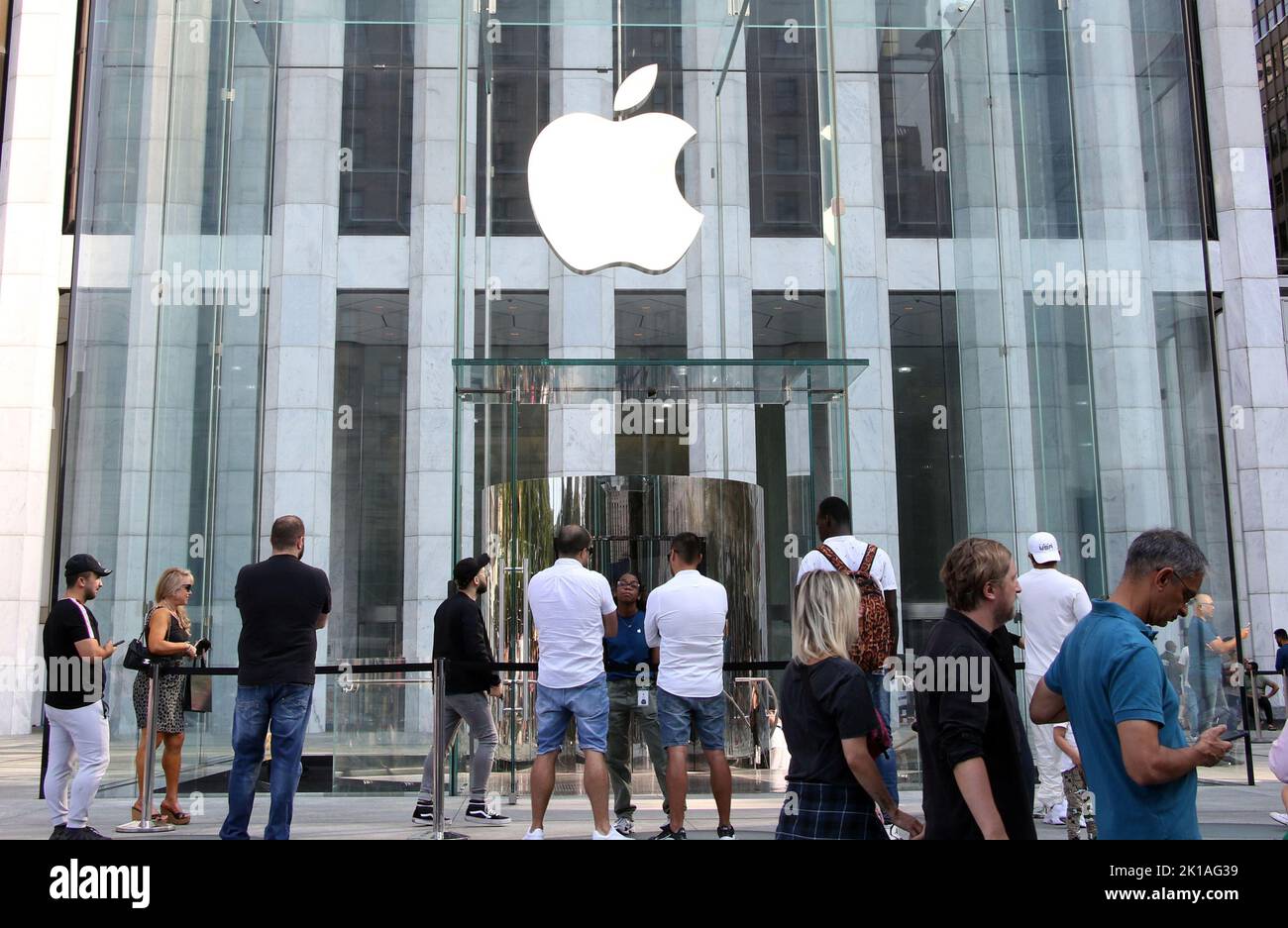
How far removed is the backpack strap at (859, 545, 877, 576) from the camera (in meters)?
7.81

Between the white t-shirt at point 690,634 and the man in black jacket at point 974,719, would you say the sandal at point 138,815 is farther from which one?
the man in black jacket at point 974,719

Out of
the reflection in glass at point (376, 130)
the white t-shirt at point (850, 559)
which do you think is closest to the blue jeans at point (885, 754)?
the white t-shirt at point (850, 559)

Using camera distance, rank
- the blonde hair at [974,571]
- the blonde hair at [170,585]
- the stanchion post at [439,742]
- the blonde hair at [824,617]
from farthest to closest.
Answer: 1. the blonde hair at [170,585]
2. the stanchion post at [439,742]
3. the blonde hair at [824,617]
4. the blonde hair at [974,571]

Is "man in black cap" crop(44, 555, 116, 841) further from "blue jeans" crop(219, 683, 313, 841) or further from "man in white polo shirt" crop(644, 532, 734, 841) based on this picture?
"man in white polo shirt" crop(644, 532, 734, 841)

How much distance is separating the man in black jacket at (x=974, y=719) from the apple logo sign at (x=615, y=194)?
9.16 meters

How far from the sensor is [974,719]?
12.3ft

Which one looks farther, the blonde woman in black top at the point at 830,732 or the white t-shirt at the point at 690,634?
the white t-shirt at the point at 690,634

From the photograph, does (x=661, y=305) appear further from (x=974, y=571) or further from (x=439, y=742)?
(x=974, y=571)

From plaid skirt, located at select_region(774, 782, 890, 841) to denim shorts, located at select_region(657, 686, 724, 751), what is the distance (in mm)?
3771

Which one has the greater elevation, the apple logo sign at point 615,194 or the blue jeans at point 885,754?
the apple logo sign at point 615,194

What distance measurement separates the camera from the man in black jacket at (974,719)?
3.72 meters

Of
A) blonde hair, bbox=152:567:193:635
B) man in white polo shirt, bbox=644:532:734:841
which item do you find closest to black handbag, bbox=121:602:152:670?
blonde hair, bbox=152:567:193:635

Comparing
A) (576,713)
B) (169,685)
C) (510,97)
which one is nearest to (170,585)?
(169,685)
